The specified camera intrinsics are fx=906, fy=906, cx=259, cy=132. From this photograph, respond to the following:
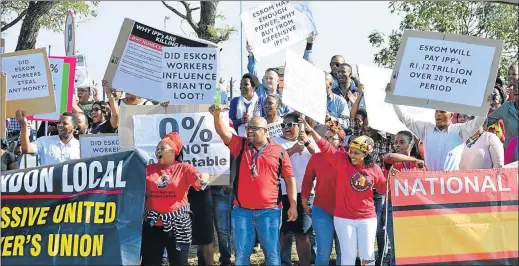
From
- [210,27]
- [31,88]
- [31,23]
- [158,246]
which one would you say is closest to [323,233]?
[158,246]

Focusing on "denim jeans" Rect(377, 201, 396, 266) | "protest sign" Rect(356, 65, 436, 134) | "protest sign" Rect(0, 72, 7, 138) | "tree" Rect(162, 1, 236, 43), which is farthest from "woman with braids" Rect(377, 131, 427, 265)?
"tree" Rect(162, 1, 236, 43)

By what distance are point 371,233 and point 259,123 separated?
5.52 feet

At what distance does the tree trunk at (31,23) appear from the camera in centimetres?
2366

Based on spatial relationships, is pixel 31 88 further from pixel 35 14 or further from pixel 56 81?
pixel 35 14

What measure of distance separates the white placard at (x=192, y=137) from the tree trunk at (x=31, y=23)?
1404cm

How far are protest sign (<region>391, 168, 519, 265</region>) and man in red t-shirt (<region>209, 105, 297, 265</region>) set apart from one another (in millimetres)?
1297

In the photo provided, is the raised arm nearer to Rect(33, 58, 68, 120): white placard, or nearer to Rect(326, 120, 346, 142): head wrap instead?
Rect(326, 120, 346, 142): head wrap

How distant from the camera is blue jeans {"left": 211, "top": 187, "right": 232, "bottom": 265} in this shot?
35.7ft

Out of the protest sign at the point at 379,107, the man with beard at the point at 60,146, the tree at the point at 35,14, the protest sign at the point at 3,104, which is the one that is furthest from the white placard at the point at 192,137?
the tree at the point at 35,14

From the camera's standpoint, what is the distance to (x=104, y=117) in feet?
39.0

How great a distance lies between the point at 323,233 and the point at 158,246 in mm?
1793

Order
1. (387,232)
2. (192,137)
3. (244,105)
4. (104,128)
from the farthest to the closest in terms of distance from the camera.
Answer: (244,105) → (104,128) → (192,137) → (387,232)

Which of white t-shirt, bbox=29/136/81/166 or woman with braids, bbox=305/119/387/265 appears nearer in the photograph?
woman with braids, bbox=305/119/387/265

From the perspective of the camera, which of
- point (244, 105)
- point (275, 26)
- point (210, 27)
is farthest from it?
point (210, 27)
